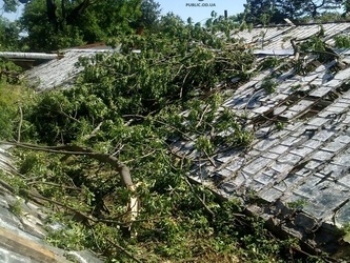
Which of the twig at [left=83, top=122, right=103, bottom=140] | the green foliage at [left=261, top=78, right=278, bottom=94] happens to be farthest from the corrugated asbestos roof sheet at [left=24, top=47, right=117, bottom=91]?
the green foliage at [left=261, top=78, right=278, bottom=94]

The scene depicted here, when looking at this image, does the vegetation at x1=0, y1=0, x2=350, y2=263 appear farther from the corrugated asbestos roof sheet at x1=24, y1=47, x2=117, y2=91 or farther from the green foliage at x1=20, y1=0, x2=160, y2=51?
the green foliage at x1=20, y1=0, x2=160, y2=51

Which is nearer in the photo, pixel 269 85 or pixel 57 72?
pixel 269 85

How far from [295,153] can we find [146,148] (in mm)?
2352

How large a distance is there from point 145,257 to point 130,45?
288 inches

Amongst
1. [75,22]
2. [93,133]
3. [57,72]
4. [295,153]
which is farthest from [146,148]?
[75,22]

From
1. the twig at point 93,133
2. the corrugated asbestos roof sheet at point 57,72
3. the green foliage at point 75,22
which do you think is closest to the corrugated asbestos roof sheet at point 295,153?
the twig at point 93,133

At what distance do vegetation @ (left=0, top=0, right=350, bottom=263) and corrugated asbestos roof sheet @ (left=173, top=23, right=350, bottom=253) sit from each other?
205 millimetres

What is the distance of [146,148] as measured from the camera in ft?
25.1

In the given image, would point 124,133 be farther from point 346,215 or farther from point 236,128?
point 346,215

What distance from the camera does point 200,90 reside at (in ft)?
33.2

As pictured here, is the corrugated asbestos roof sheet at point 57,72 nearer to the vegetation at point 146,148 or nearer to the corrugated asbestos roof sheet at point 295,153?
the vegetation at point 146,148

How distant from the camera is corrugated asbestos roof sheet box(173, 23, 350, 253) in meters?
5.15

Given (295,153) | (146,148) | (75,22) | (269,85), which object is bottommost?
(146,148)

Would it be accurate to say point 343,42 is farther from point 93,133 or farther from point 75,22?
point 75,22
